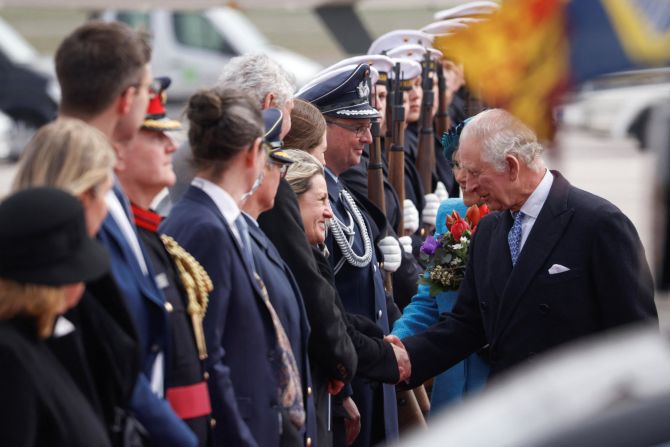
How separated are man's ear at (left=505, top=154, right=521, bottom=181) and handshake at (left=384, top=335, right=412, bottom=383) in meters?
0.76

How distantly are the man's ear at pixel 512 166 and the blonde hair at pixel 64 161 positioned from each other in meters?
1.86

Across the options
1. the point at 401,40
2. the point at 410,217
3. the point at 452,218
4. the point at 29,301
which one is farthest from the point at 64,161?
the point at 401,40

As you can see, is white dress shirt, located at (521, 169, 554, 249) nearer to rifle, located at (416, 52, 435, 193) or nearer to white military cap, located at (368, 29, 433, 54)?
rifle, located at (416, 52, 435, 193)

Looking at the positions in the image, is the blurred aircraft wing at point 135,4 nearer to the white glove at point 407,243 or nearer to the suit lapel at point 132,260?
the white glove at point 407,243

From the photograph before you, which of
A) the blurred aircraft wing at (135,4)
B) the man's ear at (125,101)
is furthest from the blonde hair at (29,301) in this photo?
the blurred aircraft wing at (135,4)

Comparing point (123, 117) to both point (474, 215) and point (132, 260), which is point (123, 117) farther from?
point (474, 215)

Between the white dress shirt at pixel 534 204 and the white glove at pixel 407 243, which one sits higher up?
the white dress shirt at pixel 534 204

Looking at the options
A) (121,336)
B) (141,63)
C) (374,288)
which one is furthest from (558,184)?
(121,336)

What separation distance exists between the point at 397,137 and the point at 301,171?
7.64 feet

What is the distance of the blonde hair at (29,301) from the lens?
2.58 metres

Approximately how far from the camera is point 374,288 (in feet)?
15.9

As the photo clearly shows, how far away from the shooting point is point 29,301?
2.58m

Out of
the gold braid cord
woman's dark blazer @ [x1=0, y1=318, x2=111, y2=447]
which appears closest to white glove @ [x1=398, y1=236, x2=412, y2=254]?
the gold braid cord

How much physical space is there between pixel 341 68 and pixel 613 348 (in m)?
4.00
